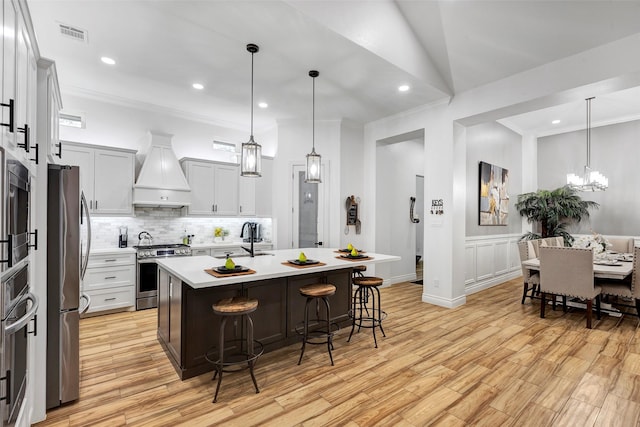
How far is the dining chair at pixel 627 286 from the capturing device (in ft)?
12.5

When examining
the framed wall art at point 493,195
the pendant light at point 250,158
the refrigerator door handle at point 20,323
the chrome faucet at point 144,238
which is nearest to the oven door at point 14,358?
the refrigerator door handle at point 20,323

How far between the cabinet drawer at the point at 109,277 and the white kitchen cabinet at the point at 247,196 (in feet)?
6.76

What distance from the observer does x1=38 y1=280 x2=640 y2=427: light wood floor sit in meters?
2.15

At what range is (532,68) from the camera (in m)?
→ 3.87

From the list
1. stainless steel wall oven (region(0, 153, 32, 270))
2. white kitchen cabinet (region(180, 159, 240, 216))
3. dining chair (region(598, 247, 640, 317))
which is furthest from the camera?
white kitchen cabinet (region(180, 159, 240, 216))

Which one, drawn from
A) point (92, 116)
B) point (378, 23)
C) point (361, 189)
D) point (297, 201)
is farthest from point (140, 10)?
point (361, 189)

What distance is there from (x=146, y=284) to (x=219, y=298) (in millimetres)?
2436

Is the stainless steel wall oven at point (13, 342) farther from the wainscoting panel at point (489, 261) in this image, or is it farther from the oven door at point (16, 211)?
the wainscoting panel at point (489, 261)

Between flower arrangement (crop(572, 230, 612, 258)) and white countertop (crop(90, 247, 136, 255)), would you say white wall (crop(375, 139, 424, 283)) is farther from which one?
white countertop (crop(90, 247, 136, 255))

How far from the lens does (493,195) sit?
630 cm

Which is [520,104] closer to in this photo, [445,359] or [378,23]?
[378,23]

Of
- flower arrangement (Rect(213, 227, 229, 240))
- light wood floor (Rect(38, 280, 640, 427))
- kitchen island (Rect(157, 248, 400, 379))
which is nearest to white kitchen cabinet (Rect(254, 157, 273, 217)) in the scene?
flower arrangement (Rect(213, 227, 229, 240))

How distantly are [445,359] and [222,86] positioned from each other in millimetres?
4433

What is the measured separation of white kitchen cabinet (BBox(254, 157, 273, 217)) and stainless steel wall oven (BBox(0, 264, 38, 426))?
4.32m
